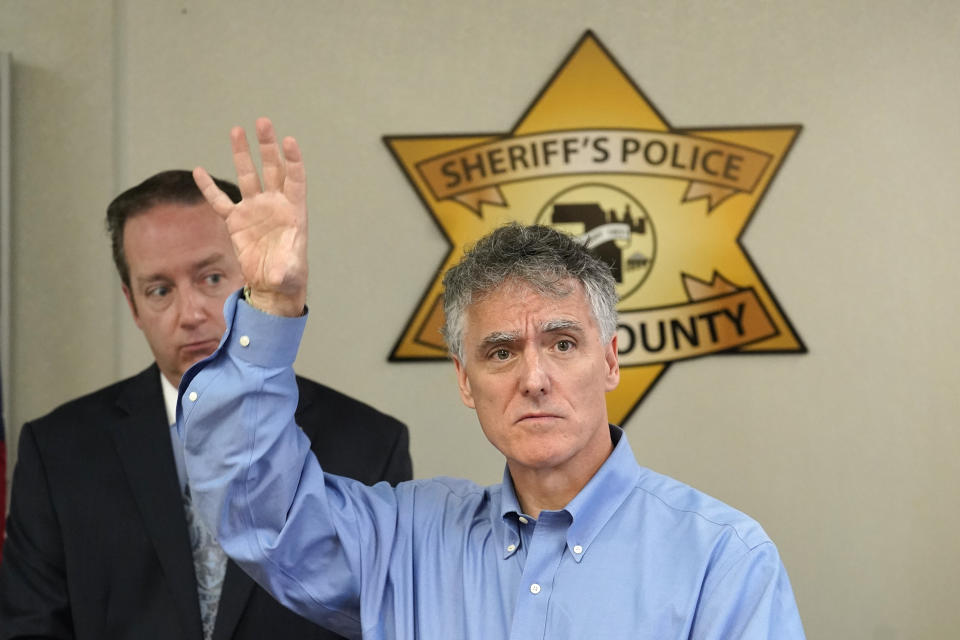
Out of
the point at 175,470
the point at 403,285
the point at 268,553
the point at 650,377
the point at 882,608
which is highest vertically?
the point at 403,285

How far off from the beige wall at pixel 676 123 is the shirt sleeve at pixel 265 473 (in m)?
1.66

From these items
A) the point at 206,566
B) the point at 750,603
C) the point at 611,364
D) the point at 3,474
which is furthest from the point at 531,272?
the point at 3,474

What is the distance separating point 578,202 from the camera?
3385 millimetres

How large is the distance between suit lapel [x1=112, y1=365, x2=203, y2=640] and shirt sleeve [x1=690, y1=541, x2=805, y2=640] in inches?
39.4

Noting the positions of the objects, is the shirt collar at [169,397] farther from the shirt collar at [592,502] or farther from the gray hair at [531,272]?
the shirt collar at [592,502]

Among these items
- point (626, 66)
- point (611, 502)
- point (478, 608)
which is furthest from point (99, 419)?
point (626, 66)

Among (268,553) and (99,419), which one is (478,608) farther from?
(99,419)

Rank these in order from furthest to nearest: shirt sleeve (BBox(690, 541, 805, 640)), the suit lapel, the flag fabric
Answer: the flag fabric → the suit lapel → shirt sleeve (BBox(690, 541, 805, 640))

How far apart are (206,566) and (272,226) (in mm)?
809

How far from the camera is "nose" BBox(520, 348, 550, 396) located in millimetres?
1663

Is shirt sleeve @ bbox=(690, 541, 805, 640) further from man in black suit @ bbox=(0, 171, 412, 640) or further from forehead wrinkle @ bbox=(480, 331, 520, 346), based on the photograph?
man in black suit @ bbox=(0, 171, 412, 640)

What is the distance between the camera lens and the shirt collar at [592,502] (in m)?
1.67

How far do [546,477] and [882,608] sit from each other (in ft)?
6.62

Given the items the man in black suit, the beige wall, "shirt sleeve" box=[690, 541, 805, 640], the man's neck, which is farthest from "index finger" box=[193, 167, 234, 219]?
the beige wall
